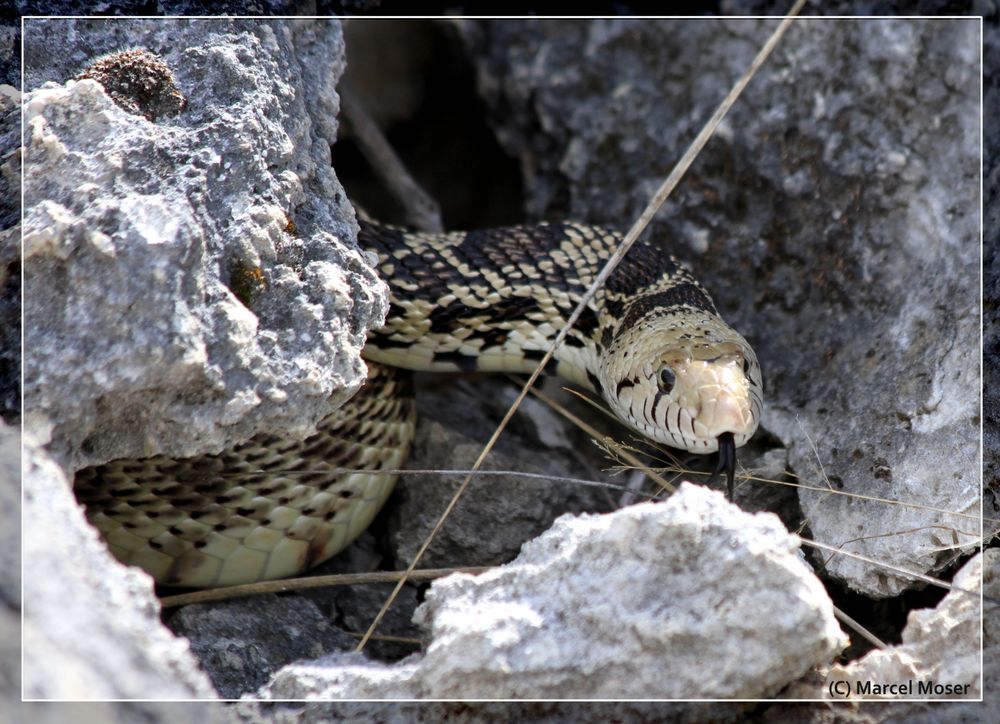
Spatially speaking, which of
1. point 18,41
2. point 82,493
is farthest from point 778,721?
point 18,41

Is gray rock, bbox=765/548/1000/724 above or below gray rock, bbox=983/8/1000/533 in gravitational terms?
below

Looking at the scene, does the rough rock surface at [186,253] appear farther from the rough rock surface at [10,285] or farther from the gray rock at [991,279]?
the gray rock at [991,279]

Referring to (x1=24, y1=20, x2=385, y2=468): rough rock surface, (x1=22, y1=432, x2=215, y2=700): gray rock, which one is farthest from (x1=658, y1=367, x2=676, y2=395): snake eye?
(x1=22, y1=432, x2=215, y2=700): gray rock

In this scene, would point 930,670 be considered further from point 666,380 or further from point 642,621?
point 666,380

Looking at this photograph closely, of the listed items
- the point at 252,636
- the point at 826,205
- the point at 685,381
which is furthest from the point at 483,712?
the point at 826,205

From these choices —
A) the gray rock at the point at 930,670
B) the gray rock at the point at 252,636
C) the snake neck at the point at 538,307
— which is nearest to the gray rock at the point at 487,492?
the snake neck at the point at 538,307

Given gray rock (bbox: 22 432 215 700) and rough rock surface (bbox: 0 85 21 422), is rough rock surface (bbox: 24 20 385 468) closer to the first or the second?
rough rock surface (bbox: 0 85 21 422)

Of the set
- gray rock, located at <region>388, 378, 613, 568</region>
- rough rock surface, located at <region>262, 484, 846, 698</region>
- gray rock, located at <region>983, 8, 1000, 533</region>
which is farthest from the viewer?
gray rock, located at <region>388, 378, 613, 568</region>

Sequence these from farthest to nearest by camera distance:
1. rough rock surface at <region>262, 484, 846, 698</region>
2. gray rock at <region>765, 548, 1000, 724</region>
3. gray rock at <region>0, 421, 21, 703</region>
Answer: gray rock at <region>765, 548, 1000, 724</region> → rough rock surface at <region>262, 484, 846, 698</region> → gray rock at <region>0, 421, 21, 703</region>
